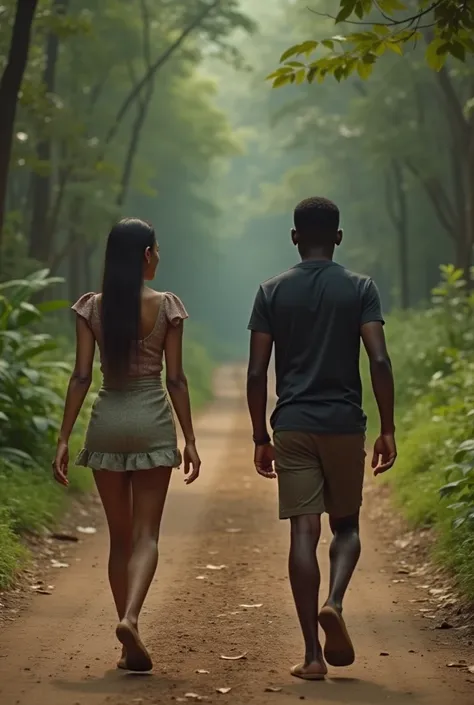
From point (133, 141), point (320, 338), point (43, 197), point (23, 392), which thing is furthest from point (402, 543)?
point (133, 141)

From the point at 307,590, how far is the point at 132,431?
3.80 feet

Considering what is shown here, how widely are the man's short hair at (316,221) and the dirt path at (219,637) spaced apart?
2153 millimetres

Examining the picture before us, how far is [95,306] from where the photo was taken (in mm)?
6715

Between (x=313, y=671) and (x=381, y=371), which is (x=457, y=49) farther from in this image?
(x=313, y=671)

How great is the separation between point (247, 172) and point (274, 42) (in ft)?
127

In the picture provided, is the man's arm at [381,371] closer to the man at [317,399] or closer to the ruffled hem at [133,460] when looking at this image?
the man at [317,399]

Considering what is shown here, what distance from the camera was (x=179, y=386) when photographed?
6.71 m

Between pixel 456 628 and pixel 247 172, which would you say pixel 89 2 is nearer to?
pixel 456 628

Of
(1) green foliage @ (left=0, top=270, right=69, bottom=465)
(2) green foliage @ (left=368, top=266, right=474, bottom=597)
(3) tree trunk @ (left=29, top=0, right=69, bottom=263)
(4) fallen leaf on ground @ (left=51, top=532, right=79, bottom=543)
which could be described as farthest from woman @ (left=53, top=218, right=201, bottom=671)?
(3) tree trunk @ (left=29, top=0, right=69, bottom=263)

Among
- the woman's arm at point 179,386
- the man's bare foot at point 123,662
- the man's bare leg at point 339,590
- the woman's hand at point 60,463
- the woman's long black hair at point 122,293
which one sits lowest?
the man's bare foot at point 123,662

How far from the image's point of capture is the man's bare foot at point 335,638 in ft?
20.5

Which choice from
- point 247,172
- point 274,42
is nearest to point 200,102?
point 274,42

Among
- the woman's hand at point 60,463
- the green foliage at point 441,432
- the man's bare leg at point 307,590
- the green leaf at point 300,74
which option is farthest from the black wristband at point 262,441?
the green leaf at point 300,74

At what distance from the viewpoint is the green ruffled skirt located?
6543 millimetres
